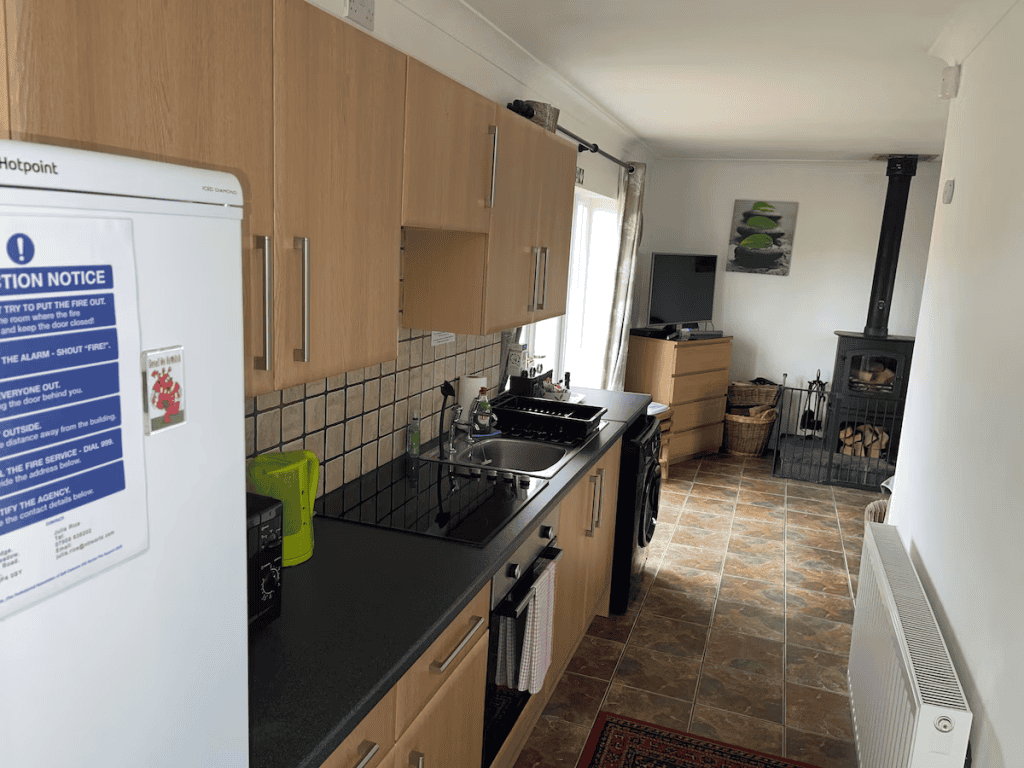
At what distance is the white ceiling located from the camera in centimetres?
269

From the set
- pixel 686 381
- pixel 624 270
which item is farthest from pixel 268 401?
pixel 686 381

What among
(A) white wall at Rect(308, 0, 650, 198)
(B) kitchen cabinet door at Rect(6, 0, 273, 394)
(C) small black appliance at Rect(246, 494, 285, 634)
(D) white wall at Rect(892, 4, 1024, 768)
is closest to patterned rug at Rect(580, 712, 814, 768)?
(D) white wall at Rect(892, 4, 1024, 768)

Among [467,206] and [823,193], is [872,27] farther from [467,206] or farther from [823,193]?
[823,193]

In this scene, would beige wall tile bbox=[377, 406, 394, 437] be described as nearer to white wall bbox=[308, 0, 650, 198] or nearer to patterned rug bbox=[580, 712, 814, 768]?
white wall bbox=[308, 0, 650, 198]

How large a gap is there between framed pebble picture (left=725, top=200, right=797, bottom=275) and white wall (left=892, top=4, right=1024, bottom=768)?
359 centimetres

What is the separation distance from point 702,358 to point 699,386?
22 centimetres

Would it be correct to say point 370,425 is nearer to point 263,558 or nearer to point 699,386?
point 263,558

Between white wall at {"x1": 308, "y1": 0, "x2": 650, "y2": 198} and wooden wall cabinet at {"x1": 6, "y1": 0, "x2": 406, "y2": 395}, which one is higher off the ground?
white wall at {"x1": 308, "y1": 0, "x2": 650, "y2": 198}

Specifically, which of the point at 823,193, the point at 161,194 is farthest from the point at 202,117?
the point at 823,193

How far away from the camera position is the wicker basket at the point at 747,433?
247 inches

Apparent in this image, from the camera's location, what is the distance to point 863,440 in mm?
5977

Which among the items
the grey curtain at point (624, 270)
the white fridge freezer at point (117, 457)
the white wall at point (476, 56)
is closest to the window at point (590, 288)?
the grey curtain at point (624, 270)

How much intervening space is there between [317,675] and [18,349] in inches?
36.1

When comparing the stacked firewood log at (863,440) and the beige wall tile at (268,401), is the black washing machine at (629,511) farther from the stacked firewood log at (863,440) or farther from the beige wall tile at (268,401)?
the stacked firewood log at (863,440)
